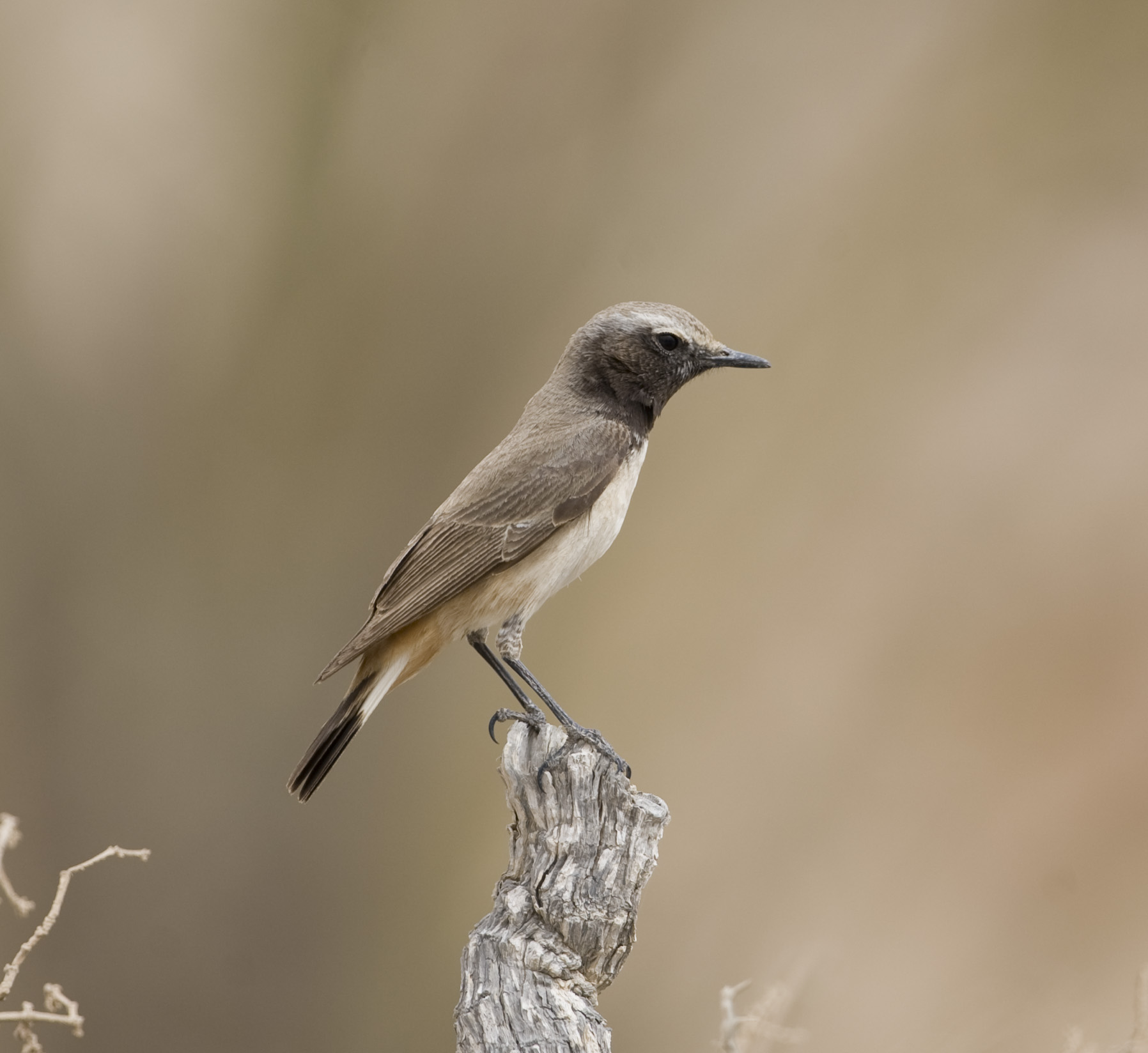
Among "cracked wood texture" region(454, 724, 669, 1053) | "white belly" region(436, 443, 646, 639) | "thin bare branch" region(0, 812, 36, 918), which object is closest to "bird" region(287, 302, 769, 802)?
"white belly" region(436, 443, 646, 639)

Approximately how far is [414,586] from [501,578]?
347mm

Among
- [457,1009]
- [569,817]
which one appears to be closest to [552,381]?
[569,817]

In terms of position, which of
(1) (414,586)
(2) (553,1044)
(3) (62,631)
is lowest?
(2) (553,1044)

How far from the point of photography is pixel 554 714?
15.5 ft

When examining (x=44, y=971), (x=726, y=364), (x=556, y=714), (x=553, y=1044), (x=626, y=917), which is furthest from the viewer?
(x=44, y=971)

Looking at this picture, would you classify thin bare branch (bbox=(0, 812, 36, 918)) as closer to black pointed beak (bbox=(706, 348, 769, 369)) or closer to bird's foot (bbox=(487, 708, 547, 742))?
bird's foot (bbox=(487, 708, 547, 742))

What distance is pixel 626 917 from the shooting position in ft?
12.0

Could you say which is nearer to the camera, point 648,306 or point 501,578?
point 501,578

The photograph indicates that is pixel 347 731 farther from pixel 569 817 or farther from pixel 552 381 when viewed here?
pixel 552 381

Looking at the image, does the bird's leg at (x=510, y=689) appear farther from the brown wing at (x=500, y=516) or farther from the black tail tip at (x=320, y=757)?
the black tail tip at (x=320, y=757)

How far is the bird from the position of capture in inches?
183

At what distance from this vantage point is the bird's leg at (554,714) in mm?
4309

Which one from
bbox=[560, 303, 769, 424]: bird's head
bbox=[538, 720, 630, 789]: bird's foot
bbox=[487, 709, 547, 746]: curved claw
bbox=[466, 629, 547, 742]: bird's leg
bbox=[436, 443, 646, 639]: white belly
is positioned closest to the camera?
bbox=[538, 720, 630, 789]: bird's foot

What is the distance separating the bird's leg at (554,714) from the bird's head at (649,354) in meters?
1.12
